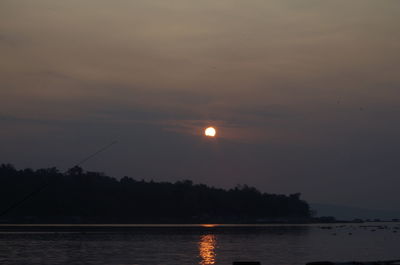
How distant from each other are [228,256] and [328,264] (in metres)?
33.4

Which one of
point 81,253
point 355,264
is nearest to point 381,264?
point 355,264

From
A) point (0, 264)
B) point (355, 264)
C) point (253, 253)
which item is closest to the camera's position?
point (355, 264)

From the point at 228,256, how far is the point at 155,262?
477 inches

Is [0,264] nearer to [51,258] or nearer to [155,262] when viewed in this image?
[51,258]

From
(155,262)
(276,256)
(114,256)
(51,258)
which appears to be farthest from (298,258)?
(51,258)

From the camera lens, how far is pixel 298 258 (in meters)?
68.6

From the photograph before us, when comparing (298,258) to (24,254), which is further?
(24,254)

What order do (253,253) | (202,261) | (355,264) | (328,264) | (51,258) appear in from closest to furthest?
A: (328,264) < (355,264) < (202,261) < (51,258) < (253,253)

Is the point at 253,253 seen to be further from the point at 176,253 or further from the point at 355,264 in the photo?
the point at 355,264

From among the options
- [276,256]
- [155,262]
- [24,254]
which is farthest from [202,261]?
[24,254]

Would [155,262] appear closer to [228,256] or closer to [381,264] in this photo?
→ [228,256]

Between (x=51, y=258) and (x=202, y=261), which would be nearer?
(x=202, y=261)

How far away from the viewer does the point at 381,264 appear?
1783 inches

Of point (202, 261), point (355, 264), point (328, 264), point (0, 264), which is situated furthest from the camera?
point (202, 261)
